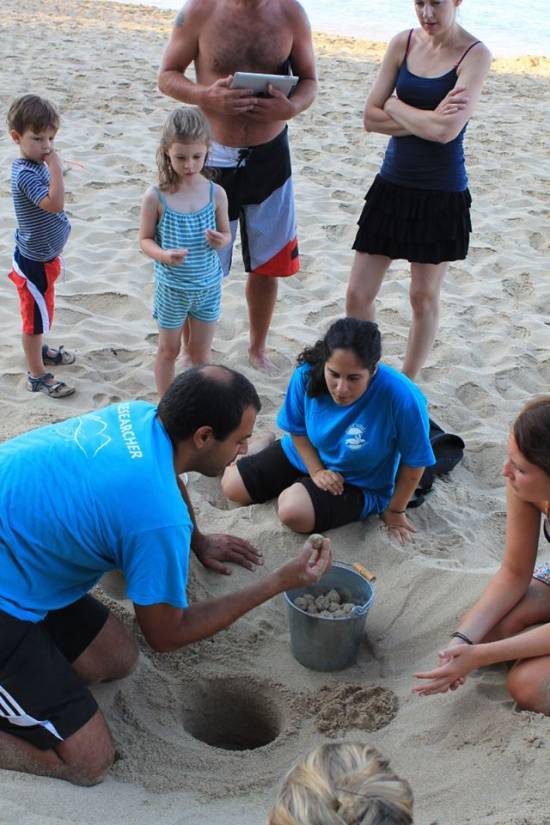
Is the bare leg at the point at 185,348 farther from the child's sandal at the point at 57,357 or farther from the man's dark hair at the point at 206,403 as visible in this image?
the man's dark hair at the point at 206,403

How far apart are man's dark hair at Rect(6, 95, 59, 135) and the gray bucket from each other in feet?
7.20

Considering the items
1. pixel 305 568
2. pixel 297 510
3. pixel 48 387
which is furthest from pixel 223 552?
pixel 48 387

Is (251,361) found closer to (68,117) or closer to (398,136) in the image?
(398,136)

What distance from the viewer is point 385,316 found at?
5.02 meters

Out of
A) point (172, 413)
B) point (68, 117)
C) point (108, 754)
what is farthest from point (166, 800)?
point (68, 117)

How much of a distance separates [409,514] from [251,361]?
1.36m

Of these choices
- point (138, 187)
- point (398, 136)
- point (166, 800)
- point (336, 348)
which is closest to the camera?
point (166, 800)

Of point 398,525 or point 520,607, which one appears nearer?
point 520,607

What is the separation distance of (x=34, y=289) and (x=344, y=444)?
1.64m

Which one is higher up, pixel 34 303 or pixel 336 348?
pixel 336 348

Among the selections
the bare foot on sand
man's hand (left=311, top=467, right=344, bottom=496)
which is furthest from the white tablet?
man's hand (left=311, top=467, right=344, bottom=496)

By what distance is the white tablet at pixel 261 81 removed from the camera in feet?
12.3

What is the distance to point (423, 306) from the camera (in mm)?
3963

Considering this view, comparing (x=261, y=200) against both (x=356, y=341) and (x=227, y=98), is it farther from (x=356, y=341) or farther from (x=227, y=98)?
(x=356, y=341)
